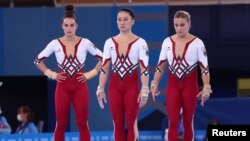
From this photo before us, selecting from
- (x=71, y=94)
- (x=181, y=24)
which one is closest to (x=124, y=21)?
(x=181, y=24)

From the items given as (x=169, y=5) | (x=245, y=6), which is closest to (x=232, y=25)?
(x=245, y=6)

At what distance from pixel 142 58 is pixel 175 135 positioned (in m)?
0.95

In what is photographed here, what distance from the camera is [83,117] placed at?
26.3 feet

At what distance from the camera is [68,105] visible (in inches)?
318

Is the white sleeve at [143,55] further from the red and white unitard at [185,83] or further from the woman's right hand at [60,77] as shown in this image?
the woman's right hand at [60,77]

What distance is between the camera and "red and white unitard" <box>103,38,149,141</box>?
783 cm

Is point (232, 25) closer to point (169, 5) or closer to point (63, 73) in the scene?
point (169, 5)

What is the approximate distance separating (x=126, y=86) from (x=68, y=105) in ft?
2.43

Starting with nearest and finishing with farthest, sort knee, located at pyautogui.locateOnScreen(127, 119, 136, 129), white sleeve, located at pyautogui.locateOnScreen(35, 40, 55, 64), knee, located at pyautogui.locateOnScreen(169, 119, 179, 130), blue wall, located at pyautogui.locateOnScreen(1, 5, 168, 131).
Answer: knee, located at pyautogui.locateOnScreen(169, 119, 179, 130) → knee, located at pyautogui.locateOnScreen(127, 119, 136, 129) → white sleeve, located at pyautogui.locateOnScreen(35, 40, 55, 64) → blue wall, located at pyautogui.locateOnScreen(1, 5, 168, 131)

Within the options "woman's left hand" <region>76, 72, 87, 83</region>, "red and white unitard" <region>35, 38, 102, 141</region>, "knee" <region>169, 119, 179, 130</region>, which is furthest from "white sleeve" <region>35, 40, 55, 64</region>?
"knee" <region>169, 119, 179, 130</region>

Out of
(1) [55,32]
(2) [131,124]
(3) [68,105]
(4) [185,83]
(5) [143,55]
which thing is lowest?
(2) [131,124]

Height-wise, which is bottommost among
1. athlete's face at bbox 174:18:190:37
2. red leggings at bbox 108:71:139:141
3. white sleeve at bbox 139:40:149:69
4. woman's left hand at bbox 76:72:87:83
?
red leggings at bbox 108:71:139:141

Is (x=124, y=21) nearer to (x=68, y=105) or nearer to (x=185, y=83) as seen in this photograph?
(x=185, y=83)

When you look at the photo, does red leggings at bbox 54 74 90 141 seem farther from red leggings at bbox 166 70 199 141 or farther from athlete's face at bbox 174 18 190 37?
athlete's face at bbox 174 18 190 37
